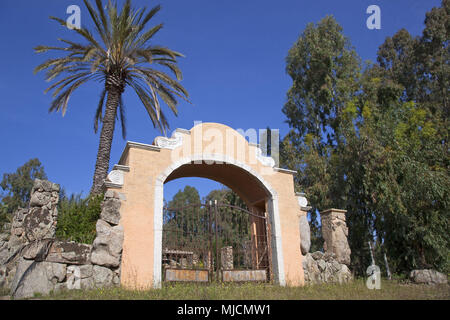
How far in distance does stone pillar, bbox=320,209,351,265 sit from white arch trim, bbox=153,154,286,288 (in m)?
2.17

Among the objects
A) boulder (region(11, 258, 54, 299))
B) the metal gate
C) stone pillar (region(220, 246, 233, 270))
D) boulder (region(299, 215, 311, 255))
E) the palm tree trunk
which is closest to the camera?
boulder (region(11, 258, 54, 299))

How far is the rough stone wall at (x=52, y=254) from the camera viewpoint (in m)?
7.52

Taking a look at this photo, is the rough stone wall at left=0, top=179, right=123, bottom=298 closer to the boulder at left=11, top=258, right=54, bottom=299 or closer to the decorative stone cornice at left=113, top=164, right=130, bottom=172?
the boulder at left=11, top=258, right=54, bottom=299

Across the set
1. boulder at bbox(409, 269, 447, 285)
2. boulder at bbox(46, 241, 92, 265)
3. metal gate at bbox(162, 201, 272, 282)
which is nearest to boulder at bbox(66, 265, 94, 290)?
boulder at bbox(46, 241, 92, 265)

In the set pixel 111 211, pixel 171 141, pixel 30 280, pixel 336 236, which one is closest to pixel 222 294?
pixel 111 211

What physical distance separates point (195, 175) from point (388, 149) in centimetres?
913

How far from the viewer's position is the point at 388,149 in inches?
615

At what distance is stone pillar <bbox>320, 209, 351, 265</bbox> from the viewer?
1194cm

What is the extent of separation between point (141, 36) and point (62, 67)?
3.21m

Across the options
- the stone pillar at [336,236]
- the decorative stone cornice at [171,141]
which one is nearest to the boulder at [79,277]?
the decorative stone cornice at [171,141]

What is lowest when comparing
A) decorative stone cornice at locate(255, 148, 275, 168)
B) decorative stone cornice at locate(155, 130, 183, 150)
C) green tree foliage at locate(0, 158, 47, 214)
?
decorative stone cornice at locate(255, 148, 275, 168)

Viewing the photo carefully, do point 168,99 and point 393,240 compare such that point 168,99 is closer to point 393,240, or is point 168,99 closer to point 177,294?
point 177,294

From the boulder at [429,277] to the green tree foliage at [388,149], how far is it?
1.19 metres

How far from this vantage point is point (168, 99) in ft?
44.6
